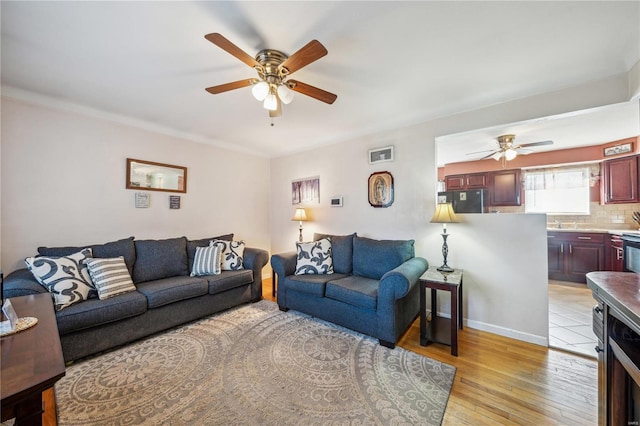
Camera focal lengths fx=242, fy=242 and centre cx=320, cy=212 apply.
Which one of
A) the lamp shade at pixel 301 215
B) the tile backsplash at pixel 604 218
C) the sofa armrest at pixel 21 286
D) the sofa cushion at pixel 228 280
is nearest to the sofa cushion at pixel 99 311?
the sofa armrest at pixel 21 286

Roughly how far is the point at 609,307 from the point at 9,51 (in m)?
3.93

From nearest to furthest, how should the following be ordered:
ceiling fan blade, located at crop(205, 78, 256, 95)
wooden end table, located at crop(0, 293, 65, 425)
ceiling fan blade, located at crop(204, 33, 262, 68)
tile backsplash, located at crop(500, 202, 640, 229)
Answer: wooden end table, located at crop(0, 293, 65, 425) < ceiling fan blade, located at crop(204, 33, 262, 68) < ceiling fan blade, located at crop(205, 78, 256, 95) < tile backsplash, located at crop(500, 202, 640, 229)

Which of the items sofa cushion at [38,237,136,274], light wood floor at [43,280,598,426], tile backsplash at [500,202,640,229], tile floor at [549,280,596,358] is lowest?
light wood floor at [43,280,598,426]

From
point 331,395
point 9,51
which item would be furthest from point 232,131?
point 331,395

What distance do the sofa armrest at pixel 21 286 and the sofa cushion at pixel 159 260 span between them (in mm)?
796

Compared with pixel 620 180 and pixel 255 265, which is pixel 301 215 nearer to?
pixel 255 265

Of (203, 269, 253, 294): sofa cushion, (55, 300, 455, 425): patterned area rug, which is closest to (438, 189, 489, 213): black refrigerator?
(55, 300, 455, 425): patterned area rug

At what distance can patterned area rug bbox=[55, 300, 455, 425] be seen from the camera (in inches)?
58.6

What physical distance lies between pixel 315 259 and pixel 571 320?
297 cm

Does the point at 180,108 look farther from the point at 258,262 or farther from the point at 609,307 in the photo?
the point at 609,307

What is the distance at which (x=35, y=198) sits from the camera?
2.42 metres

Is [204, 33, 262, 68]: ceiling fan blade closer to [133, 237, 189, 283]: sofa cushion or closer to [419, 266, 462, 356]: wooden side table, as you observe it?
[419, 266, 462, 356]: wooden side table

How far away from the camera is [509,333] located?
245 cm

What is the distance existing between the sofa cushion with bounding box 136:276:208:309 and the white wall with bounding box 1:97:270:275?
85cm
